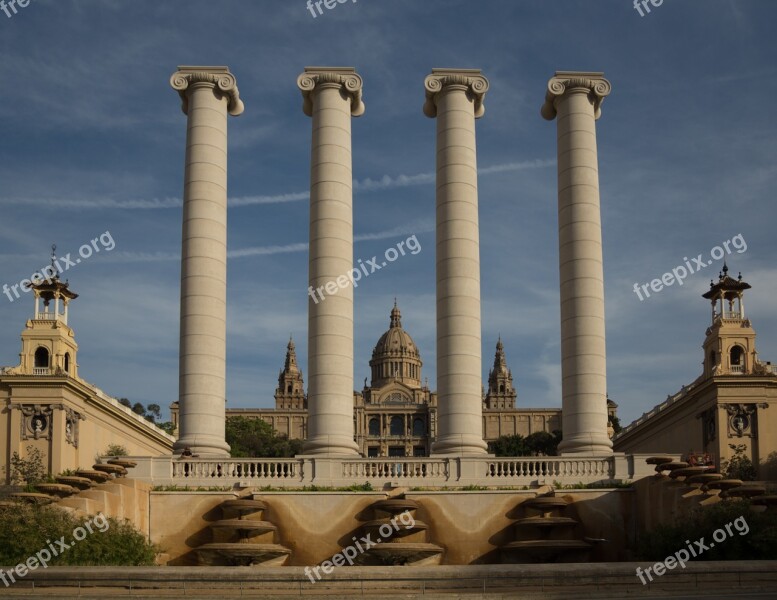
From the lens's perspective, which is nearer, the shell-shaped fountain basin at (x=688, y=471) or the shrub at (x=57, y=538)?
the shrub at (x=57, y=538)

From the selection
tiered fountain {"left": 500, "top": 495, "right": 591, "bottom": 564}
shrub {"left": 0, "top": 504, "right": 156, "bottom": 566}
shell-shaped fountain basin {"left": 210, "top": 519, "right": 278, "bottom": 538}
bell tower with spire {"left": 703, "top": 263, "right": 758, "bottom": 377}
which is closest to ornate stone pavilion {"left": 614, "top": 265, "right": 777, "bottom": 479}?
bell tower with spire {"left": 703, "top": 263, "right": 758, "bottom": 377}

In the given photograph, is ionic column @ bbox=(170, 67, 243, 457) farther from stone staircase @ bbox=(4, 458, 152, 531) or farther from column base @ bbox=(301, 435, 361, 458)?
stone staircase @ bbox=(4, 458, 152, 531)

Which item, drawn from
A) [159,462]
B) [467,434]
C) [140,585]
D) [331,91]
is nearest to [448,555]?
[467,434]

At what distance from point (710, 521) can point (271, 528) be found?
21428mm

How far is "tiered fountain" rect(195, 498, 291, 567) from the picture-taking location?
196 ft

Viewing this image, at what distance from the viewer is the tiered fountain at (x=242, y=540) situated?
5978cm

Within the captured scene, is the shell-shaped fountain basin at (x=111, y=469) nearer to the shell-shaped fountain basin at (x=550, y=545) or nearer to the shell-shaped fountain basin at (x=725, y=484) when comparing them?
the shell-shaped fountain basin at (x=550, y=545)

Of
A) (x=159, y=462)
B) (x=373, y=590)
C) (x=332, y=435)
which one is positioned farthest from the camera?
(x=332, y=435)

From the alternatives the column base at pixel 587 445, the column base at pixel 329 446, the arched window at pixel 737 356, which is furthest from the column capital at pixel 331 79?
the arched window at pixel 737 356

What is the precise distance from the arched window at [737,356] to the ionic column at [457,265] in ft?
186

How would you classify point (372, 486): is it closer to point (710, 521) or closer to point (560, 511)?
point (560, 511)

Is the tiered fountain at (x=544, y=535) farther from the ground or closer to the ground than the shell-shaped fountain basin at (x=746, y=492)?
closer to the ground

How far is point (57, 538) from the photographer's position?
52750mm

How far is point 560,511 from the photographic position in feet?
209
